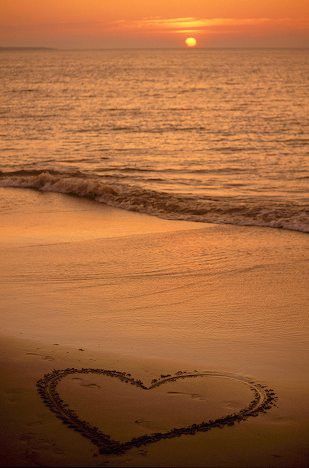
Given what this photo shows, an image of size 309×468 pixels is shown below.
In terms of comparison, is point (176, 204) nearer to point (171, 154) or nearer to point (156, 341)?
point (156, 341)

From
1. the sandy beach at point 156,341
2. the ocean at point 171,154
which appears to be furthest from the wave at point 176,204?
the sandy beach at point 156,341

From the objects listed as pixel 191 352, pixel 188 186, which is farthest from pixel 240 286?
pixel 188 186

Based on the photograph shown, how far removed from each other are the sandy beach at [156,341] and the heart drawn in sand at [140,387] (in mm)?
24

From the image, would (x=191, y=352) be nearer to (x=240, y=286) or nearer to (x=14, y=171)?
(x=240, y=286)

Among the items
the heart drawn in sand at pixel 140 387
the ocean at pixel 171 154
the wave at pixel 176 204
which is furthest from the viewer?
the ocean at pixel 171 154

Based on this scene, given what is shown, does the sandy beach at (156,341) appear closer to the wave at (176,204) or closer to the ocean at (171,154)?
the wave at (176,204)

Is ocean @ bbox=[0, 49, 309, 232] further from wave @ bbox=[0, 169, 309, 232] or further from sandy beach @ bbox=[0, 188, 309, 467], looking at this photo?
sandy beach @ bbox=[0, 188, 309, 467]

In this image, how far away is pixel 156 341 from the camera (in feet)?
23.8

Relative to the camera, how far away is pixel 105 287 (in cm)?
941

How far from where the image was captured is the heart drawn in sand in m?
4.80

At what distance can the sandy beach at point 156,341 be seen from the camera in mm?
4848

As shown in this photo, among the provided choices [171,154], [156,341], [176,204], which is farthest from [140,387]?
[171,154]

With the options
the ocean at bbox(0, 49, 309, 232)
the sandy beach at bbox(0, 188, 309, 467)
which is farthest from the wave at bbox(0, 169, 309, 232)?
the sandy beach at bbox(0, 188, 309, 467)

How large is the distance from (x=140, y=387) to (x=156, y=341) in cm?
145
